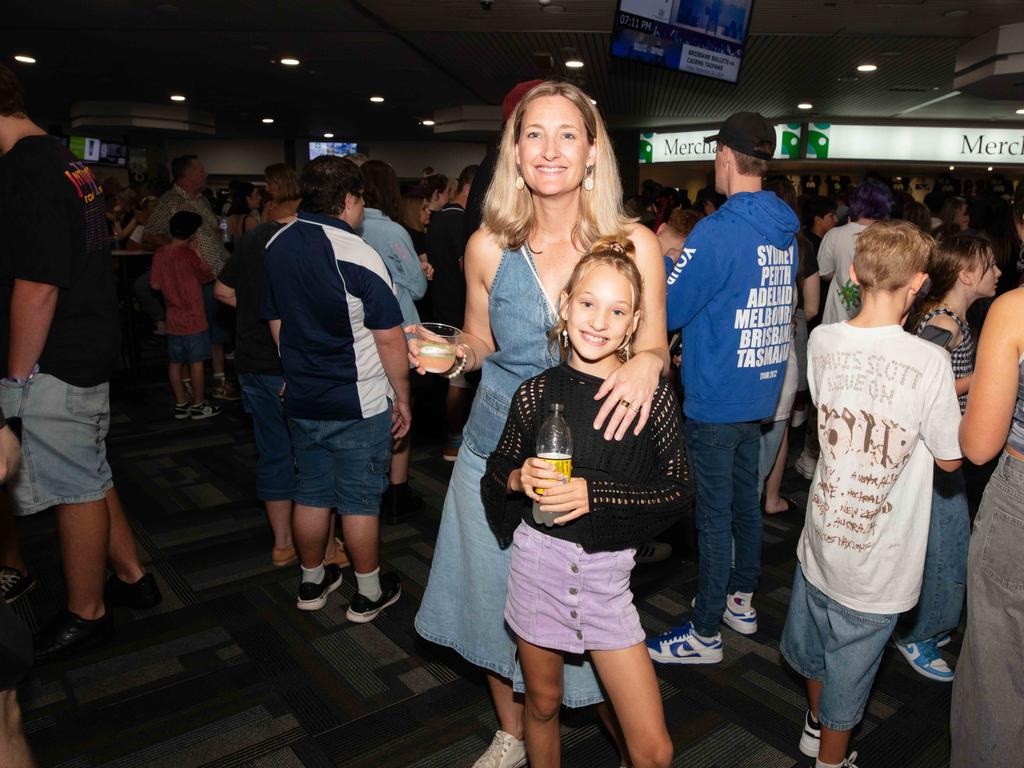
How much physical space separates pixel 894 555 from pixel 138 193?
11.2 metres

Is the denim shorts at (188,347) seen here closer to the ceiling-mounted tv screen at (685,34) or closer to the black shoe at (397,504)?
the black shoe at (397,504)

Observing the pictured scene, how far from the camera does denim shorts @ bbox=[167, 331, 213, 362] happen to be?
564cm

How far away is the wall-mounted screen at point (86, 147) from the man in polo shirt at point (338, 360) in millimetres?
14152

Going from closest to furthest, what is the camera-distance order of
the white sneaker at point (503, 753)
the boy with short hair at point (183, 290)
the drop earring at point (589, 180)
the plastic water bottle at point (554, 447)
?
the plastic water bottle at point (554, 447), the drop earring at point (589, 180), the white sneaker at point (503, 753), the boy with short hair at point (183, 290)

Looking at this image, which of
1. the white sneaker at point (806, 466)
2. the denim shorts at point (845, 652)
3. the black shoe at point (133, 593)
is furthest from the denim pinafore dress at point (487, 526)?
the white sneaker at point (806, 466)

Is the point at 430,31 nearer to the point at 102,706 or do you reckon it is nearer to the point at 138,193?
the point at 138,193

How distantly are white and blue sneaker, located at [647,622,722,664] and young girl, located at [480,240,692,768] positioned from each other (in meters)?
1.12

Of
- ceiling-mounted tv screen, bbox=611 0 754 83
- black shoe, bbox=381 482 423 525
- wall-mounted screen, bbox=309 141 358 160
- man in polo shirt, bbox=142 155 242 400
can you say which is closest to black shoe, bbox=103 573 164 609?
black shoe, bbox=381 482 423 525

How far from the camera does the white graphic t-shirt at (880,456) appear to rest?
1.80 metres

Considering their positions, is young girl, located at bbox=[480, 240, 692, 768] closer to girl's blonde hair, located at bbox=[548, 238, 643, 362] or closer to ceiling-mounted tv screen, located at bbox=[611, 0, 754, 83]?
girl's blonde hair, located at bbox=[548, 238, 643, 362]

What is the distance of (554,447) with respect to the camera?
141 cm

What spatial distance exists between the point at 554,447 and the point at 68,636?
7.31 feet

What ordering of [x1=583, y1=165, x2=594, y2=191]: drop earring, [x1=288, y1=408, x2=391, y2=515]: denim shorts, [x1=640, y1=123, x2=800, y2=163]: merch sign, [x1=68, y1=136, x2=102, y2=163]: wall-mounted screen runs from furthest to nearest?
[x1=68, y1=136, x2=102, y2=163]: wall-mounted screen < [x1=640, y1=123, x2=800, y2=163]: merch sign < [x1=288, y1=408, x2=391, y2=515]: denim shorts < [x1=583, y1=165, x2=594, y2=191]: drop earring

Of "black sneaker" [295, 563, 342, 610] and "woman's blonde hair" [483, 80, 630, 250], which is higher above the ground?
"woman's blonde hair" [483, 80, 630, 250]
